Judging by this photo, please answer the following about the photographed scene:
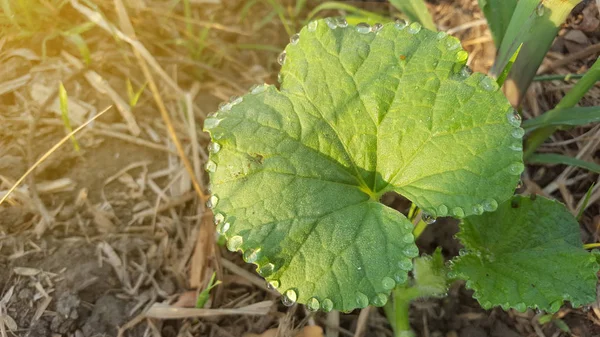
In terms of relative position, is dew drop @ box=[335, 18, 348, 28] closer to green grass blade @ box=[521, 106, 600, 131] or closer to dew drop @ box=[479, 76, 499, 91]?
dew drop @ box=[479, 76, 499, 91]

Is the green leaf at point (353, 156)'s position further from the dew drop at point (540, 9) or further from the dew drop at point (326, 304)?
the dew drop at point (540, 9)

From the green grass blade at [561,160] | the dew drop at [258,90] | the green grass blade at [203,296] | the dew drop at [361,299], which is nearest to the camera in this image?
the dew drop at [361,299]

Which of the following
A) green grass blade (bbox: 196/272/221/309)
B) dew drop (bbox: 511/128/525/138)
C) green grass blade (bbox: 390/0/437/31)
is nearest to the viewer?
dew drop (bbox: 511/128/525/138)

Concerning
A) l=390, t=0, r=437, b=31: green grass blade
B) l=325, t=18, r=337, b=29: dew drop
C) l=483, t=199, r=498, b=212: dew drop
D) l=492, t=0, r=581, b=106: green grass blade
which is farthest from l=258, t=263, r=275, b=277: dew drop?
l=390, t=0, r=437, b=31: green grass blade

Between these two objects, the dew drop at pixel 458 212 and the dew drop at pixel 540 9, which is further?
the dew drop at pixel 540 9

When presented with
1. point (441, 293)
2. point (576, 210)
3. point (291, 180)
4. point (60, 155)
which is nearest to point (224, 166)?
point (291, 180)

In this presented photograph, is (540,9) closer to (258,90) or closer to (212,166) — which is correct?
(258,90)

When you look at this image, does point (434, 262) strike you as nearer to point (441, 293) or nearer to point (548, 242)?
point (441, 293)

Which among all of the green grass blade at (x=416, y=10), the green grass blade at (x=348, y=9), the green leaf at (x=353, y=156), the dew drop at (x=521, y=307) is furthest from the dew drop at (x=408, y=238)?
the green grass blade at (x=348, y=9)
